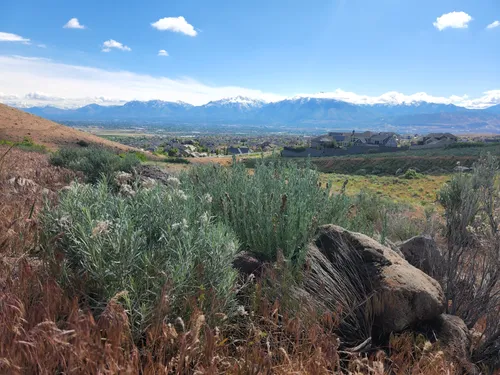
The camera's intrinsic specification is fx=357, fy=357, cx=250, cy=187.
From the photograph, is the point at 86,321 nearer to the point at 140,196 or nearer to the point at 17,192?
the point at 140,196

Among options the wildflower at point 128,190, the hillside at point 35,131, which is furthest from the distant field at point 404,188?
the hillside at point 35,131

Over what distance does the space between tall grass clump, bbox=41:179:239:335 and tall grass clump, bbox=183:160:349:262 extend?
2.25ft

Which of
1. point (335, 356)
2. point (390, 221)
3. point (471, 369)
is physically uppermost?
point (335, 356)

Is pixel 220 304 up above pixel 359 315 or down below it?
above

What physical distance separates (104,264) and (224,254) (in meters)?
0.82

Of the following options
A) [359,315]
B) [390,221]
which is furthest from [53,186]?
[390,221]

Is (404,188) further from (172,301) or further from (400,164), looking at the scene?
(172,301)

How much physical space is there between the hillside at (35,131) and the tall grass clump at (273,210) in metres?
32.6

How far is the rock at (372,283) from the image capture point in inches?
114

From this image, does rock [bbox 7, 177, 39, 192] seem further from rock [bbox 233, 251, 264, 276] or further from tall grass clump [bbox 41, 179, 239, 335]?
rock [bbox 233, 251, 264, 276]

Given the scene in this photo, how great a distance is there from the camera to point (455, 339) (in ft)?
9.48

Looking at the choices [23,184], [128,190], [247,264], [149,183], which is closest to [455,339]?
[247,264]

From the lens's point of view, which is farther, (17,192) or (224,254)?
(17,192)

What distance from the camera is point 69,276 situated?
259cm
